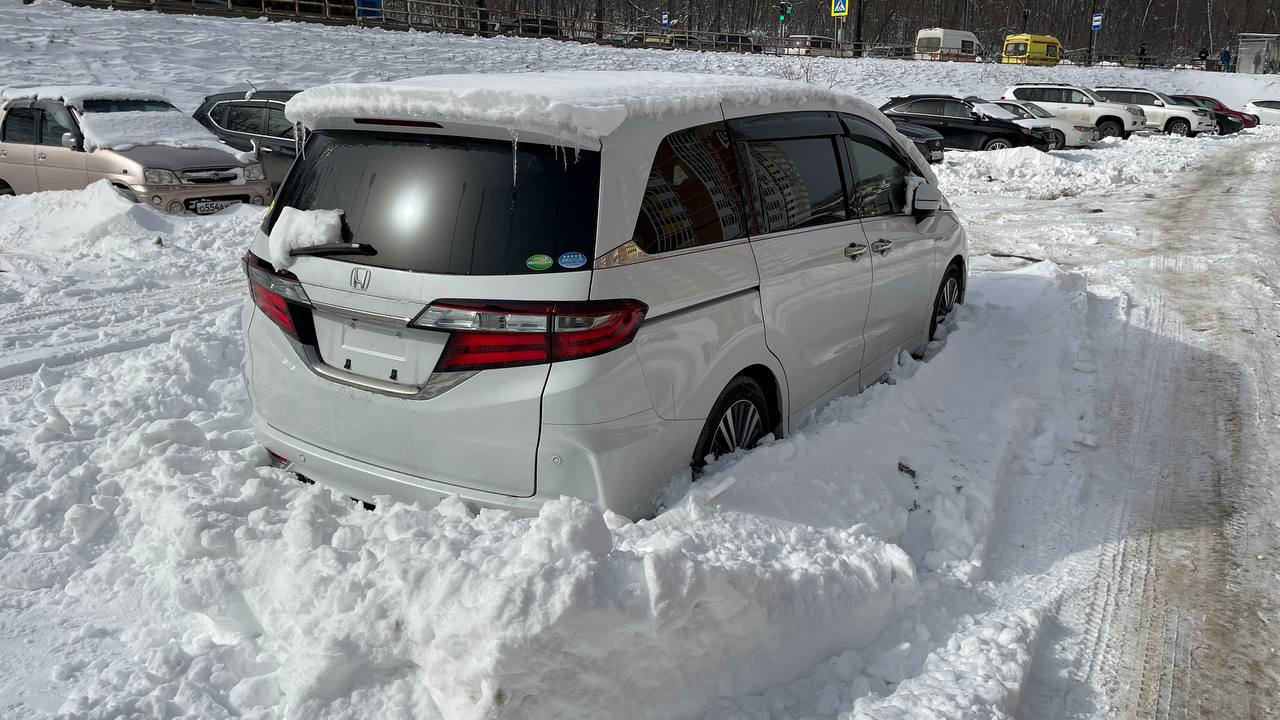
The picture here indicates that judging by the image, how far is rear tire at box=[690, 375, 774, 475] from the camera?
3551 mm

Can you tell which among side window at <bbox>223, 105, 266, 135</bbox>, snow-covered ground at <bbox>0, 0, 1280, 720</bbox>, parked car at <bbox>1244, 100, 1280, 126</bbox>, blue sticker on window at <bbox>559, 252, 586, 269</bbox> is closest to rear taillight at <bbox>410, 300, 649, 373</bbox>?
blue sticker on window at <bbox>559, 252, 586, 269</bbox>

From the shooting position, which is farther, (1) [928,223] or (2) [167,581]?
(1) [928,223]

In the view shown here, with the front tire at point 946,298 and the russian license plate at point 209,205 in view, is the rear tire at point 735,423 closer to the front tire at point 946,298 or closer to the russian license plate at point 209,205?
the front tire at point 946,298

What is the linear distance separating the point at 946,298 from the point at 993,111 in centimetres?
1873

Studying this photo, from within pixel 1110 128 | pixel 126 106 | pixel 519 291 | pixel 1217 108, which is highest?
pixel 1217 108

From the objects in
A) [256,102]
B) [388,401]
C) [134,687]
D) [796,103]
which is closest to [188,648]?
[134,687]

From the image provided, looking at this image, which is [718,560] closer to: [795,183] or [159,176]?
[795,183]

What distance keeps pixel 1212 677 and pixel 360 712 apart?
283cm

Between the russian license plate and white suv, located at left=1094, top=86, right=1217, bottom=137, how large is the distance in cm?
2627

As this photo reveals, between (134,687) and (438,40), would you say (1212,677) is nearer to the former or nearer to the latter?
(134,687)

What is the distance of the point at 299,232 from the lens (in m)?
3.38

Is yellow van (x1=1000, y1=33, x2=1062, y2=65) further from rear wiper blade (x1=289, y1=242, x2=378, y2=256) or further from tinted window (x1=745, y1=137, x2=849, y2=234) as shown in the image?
rear wiper blade (x1=289, y1=242, x2=378, y2=256)

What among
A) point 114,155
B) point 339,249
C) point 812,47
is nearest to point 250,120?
point 114,155

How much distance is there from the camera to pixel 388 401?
3.18 meters
